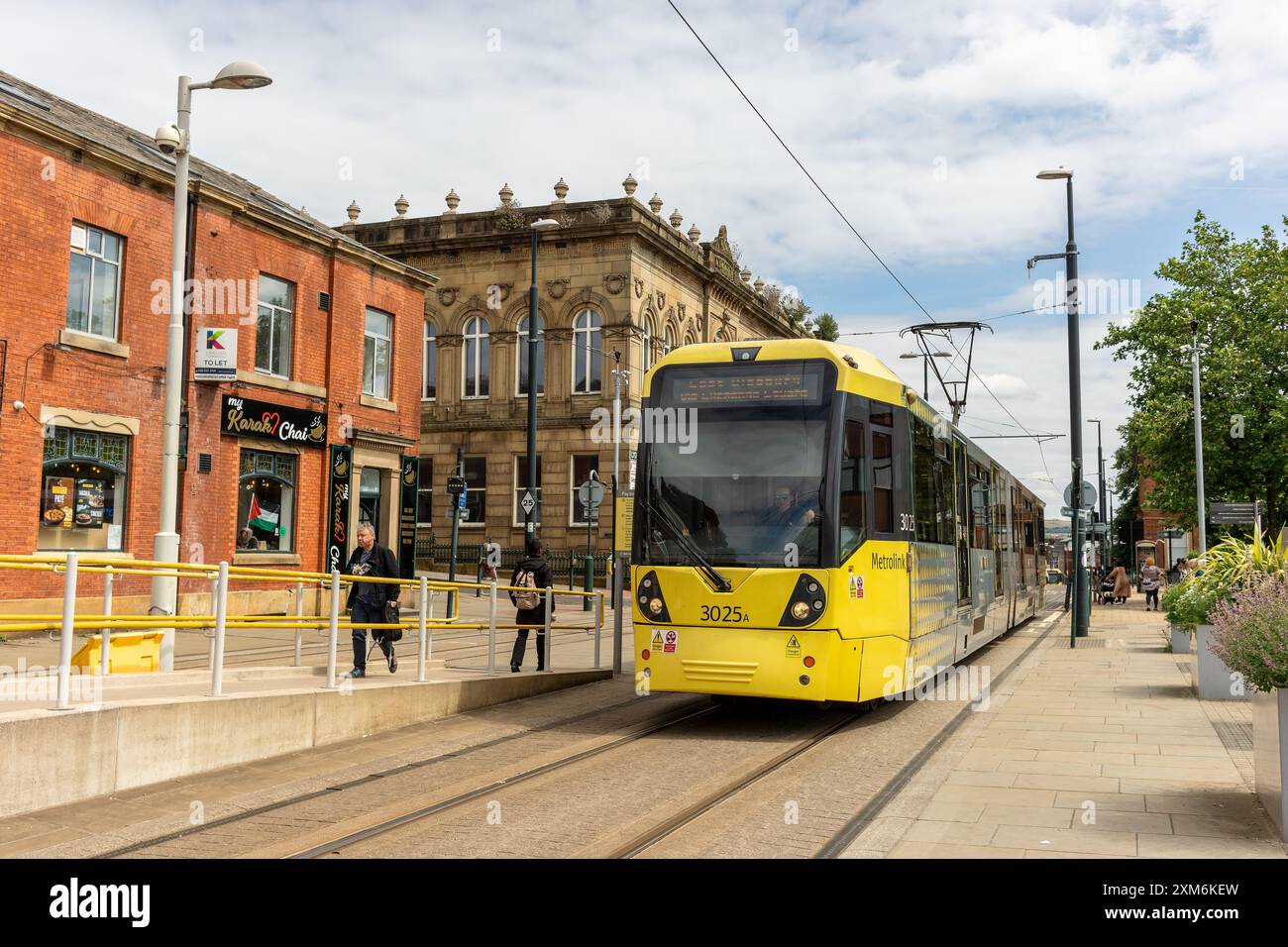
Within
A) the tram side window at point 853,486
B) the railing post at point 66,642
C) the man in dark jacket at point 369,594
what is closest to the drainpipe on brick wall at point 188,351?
the man in dark jacket at point 369,594

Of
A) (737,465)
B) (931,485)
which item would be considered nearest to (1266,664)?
(737,465)

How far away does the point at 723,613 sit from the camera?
10.7 m

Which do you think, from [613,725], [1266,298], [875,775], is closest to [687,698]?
[613,725]

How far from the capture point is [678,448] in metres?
11.1

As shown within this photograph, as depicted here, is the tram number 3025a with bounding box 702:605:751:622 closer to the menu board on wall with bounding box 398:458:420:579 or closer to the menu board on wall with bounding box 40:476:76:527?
the menu board on wall with bounding box 40:476:76:527

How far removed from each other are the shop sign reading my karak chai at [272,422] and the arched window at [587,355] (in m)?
16.9

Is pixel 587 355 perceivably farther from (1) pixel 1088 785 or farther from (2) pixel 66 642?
(2) pixel 66 642

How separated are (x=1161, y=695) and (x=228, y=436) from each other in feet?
55.2

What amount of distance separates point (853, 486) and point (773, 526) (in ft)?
2.71

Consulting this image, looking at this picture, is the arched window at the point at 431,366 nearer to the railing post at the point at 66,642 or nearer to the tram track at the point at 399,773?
the tram track at the point at 399,773

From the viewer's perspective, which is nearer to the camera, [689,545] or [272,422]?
[689,545]

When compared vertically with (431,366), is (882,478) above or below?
below

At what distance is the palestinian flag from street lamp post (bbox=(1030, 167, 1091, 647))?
15946mm

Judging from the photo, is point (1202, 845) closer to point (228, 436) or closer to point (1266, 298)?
point (228, 436)
